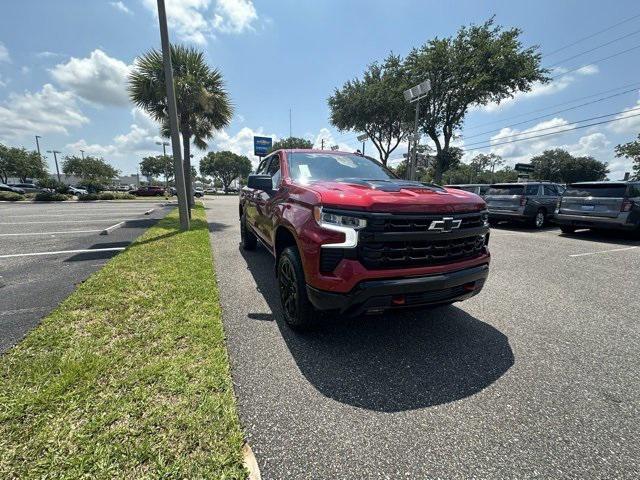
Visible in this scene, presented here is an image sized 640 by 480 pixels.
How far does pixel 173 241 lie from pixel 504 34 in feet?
82.4

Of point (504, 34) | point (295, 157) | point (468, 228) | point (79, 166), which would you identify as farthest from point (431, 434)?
point (79, 166)

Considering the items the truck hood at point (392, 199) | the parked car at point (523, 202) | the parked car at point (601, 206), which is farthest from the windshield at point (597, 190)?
the truck hood at point (392, 199)

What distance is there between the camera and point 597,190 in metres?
8.17

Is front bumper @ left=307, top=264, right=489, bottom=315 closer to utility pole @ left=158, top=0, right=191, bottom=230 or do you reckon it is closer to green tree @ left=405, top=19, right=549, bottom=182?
utility pole @ left=158, top=0, right=191, bottom=230

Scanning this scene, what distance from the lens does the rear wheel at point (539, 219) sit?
1064cm

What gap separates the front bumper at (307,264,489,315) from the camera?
89.1 inches

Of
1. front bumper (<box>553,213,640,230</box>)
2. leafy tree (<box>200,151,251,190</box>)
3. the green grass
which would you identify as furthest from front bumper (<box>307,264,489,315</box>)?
leafy tree (<box>200,151,251,190</box>)

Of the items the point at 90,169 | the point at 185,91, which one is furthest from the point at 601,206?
the point at 90,169

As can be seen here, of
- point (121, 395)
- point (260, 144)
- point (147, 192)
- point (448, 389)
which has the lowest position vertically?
point (448, 389)

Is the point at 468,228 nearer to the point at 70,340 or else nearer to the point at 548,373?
the point at 548,373

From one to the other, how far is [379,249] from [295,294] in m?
0.94

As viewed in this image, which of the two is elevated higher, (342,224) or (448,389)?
(342,224)

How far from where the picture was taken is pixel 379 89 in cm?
2439

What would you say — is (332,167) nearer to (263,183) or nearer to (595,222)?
(263,183)
